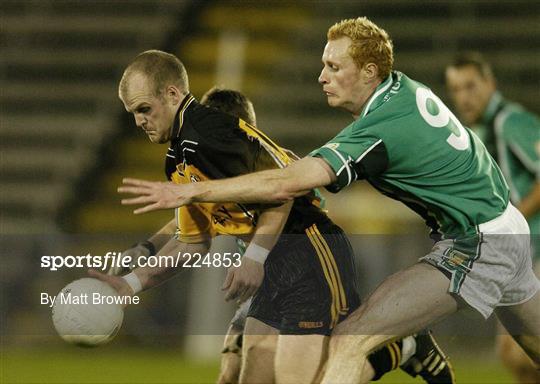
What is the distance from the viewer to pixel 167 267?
509 cm

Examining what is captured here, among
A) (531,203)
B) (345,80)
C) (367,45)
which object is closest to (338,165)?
(345,80)

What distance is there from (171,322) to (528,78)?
498cm

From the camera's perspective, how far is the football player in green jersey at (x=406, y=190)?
13.8 feet

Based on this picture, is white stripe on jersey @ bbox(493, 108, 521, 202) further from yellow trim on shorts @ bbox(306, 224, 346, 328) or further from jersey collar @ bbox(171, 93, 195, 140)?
jersey collar @ bbox(171, 93, 195, 140)

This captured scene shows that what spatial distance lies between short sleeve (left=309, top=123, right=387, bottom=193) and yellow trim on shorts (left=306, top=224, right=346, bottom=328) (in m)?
0.57

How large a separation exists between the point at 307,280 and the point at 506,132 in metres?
Result: 2.59

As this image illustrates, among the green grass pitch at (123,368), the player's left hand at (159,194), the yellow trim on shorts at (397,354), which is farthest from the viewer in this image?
the green grass pitch at (123,368)

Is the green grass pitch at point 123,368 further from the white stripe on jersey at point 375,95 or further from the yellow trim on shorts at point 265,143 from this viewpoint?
the white stripe on jersey at point 375,95

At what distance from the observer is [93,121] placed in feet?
41.8

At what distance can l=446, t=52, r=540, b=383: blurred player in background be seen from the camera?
670 cm

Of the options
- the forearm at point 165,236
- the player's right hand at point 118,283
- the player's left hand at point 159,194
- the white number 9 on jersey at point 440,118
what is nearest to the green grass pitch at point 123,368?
the forearm at point 165,236

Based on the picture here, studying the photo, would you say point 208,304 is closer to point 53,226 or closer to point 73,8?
point 53,226

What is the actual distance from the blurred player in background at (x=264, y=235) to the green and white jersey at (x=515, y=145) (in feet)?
7.13

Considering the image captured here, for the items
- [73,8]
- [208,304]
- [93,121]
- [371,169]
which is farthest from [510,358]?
[73,8]
